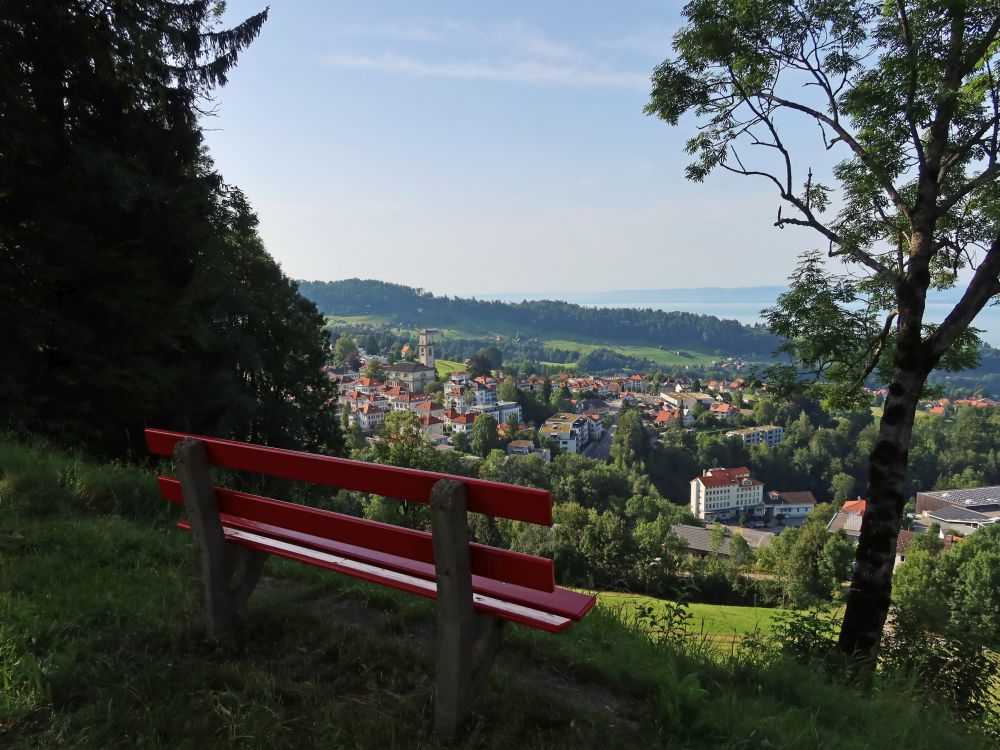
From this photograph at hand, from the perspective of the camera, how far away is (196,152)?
37.9ft

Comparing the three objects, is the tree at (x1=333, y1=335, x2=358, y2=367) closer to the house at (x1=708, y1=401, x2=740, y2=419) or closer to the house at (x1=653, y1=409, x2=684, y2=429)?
the house at (x1=653, y1=409, x2=684, y2=429)

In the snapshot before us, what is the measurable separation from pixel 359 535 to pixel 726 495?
7753 cm

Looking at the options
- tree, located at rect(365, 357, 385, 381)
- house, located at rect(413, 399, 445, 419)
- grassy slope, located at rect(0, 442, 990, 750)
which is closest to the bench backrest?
grassy slope, located at rect(0, 442, 990, 750)

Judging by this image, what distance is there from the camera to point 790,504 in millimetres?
75125

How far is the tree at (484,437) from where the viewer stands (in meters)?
79.1

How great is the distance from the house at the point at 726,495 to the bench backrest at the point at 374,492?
241ft

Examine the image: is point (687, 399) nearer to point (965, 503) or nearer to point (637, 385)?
point (637, 385)

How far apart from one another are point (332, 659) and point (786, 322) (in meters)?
6.37

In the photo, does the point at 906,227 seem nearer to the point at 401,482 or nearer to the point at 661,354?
the point at 401,482

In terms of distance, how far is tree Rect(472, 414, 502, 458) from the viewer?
79.1 m

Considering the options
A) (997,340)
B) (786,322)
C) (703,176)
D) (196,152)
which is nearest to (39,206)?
(196,152)

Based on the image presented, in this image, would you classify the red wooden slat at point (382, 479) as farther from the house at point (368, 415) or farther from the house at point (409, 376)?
the house at point (409, 376)

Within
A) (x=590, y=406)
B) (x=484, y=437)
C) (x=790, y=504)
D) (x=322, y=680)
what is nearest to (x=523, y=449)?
(x=484, y=437)

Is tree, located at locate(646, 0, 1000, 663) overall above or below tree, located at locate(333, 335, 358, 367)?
above
